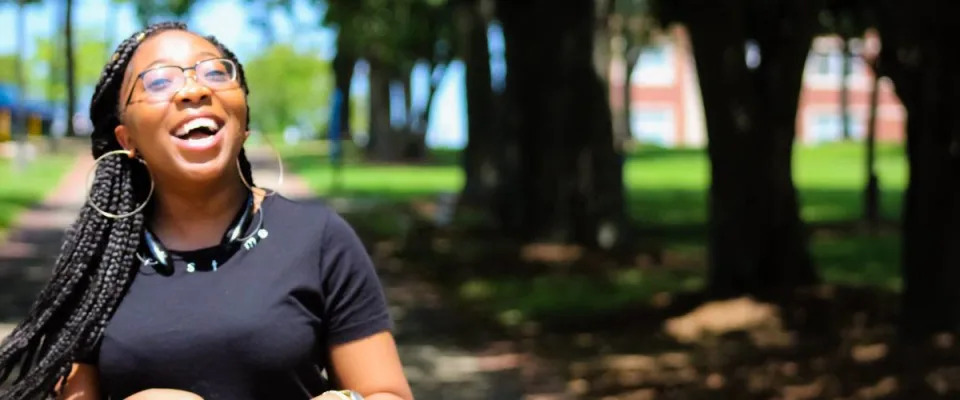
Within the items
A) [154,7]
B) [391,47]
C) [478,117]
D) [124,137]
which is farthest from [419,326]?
[391,47]

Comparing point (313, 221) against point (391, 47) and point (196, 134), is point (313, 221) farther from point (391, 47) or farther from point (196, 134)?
point (391, 47)

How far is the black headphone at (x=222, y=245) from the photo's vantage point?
9.49 feet

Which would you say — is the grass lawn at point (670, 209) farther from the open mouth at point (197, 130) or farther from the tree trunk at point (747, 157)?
the open mouth at point (197, 130)

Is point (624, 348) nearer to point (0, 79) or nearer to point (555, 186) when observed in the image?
point (555, 186)

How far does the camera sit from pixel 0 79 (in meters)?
97.1

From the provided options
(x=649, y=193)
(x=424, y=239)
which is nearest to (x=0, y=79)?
(x=649, y=193)

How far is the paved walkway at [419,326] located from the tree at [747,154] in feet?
6.75

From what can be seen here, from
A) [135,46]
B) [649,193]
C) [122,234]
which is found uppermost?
[135,46]

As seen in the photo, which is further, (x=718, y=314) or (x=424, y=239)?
(x=424, y=239)

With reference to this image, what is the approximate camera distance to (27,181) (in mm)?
37375

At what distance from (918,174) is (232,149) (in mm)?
7005

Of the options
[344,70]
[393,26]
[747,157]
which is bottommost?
[747,157]

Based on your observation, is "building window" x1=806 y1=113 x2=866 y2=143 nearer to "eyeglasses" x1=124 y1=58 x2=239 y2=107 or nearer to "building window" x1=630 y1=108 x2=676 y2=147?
"building window" x1=630 y1=108 x2=676 y2=147

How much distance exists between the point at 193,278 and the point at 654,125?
80.6 metres
